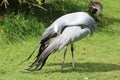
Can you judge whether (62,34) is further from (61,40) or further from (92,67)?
(92,67)

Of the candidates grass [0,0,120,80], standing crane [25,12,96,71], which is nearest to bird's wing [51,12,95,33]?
Answer: standing crane [25,12,96,71]

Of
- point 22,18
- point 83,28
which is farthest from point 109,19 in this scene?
point 83,28

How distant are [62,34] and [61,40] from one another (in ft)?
0.42

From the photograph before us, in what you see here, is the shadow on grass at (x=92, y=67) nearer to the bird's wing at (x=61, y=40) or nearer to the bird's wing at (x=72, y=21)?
the bird's wing at (x=61, y=40)

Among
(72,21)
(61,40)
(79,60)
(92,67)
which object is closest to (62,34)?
(61,40)

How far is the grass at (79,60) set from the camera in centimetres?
761

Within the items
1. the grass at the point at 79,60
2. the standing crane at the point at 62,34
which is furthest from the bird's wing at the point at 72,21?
the grass at the point at 79,60

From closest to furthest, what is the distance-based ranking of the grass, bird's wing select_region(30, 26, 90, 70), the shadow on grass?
1. bird's wing select_region(30, 26, 90, 70)
2. the grass
3. the shadow on grass

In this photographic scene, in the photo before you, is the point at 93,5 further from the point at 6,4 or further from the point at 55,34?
the point at 55,34

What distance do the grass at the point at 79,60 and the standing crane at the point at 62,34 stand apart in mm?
394

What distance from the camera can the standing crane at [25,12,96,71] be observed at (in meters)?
7.40

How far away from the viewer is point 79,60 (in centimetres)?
879

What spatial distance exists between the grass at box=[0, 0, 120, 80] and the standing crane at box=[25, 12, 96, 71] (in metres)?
0.39

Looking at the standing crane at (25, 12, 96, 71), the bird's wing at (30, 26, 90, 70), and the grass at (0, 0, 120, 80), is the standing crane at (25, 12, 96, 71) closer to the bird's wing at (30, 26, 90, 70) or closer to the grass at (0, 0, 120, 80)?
the bird's wing at (30, 26, 90, 70)
